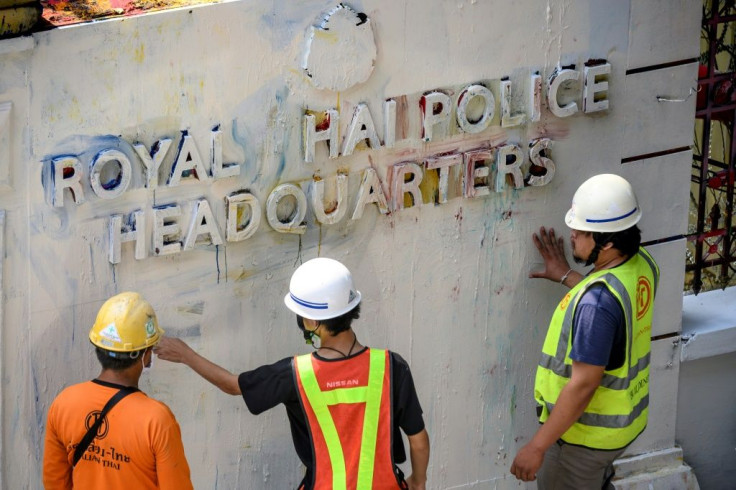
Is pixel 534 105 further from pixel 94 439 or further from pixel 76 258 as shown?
pixel 94 439

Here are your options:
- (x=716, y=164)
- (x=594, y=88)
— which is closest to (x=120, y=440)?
(x=594, y=88)

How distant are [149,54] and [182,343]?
1.10 metres

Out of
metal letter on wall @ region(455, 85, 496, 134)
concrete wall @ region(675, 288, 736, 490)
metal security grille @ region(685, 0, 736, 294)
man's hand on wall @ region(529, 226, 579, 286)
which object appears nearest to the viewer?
metal letter on wall @ region(455, 85, 496, 134)

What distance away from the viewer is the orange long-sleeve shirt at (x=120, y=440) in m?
4.16

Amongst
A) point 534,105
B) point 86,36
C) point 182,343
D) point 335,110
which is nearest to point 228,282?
point 182,343

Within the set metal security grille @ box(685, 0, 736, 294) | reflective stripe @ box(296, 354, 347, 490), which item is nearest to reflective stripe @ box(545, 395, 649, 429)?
reflective stripe @ box(296, 354, 347, 490)

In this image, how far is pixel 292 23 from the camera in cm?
485

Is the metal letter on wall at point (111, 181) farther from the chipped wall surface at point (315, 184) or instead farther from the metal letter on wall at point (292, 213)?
the metal letter on wall at point (292, 213)

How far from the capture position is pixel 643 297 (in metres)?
5.07

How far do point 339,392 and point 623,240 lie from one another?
56.0 inches

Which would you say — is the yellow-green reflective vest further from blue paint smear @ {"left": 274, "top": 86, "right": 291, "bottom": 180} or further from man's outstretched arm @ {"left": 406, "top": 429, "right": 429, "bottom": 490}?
blue paint smear @ {"left": 274, "top": 86, "right": 291, "bottom": 180}

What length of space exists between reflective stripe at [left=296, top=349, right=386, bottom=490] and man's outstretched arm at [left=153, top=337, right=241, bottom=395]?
1.19 ft

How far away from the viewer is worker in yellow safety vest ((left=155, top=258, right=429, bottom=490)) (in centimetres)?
435

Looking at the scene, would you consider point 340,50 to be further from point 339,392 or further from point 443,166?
point 339,392
